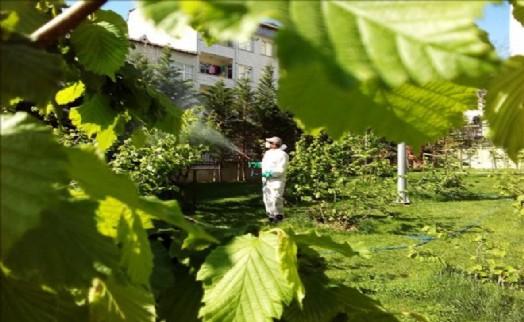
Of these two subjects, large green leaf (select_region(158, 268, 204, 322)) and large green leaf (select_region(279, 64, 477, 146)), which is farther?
large green leaf (select_region(158, 268, 204, 322))

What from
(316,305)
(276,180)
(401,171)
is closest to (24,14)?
(316,305)

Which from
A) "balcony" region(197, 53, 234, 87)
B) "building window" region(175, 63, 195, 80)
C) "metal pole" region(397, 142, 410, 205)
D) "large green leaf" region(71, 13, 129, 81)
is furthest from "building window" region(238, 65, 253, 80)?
"large green leaf" region(71, 13, 129, 81)

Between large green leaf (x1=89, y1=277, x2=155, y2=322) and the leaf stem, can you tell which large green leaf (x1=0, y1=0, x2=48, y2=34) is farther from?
large green leaf (x1=89, y1=277, x2=155, y2=322)

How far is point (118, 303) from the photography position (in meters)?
0.54

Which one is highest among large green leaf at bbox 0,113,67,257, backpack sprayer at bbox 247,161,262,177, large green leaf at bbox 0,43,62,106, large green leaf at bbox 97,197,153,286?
backpack sprayer at bbox 247,161,262,177

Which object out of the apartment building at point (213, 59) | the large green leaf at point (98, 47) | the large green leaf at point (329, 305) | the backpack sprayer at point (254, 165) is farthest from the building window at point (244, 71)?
the large green leaf at point (329, 305)

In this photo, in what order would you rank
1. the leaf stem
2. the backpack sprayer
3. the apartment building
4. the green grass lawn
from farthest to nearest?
the apartment building → the backpack sprayer → the green grass lawn → the leaf stem

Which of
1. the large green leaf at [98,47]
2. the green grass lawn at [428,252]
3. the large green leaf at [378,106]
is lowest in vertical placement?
the green grass lawn at [428,252]

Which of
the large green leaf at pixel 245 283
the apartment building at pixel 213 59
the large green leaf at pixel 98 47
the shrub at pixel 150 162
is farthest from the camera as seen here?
the apartment building at pixel 213 59

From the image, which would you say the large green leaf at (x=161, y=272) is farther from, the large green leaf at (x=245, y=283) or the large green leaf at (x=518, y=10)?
the large green leaf at (x=518, y=10)

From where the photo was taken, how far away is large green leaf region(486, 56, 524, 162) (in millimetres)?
440

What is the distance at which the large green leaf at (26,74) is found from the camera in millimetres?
309

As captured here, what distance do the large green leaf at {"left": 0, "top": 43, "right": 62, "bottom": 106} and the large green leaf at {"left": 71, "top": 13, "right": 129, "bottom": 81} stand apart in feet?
1.73

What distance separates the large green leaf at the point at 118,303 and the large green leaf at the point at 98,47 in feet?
1.35
